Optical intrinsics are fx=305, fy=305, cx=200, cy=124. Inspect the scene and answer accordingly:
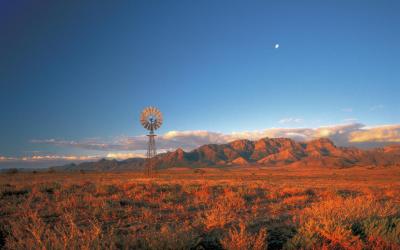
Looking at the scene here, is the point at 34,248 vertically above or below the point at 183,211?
above

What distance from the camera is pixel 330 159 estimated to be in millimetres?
165500

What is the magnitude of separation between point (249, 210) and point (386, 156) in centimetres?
18472

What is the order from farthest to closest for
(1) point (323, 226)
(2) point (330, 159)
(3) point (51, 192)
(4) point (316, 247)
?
(2) point (330, 159)
(3) point (51, 192)
(1) point (323, 226)
(4) point (316, 247)

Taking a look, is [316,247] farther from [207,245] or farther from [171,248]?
[171,248]

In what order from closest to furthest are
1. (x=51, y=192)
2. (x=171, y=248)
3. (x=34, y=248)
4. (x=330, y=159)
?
1. (x=34, y=248)
2. (x=171, y=248)
3. (x=51, y=192)
4. (x=330, y=159)

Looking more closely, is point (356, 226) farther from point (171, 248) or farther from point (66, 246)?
point (66, 246)

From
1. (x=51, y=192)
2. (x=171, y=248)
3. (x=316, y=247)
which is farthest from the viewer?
(x=51, y=192)

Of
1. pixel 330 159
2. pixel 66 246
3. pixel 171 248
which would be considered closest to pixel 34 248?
pixel 66 246

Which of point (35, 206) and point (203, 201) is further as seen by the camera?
point (203, 201)

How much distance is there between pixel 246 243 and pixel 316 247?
181 cm

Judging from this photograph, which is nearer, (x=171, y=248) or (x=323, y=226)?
(x=171, y=248)

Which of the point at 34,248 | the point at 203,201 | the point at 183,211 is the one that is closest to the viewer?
the point at 34,248

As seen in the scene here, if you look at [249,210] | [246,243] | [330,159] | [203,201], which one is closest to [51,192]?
[203,201]

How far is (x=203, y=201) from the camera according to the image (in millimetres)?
14969
